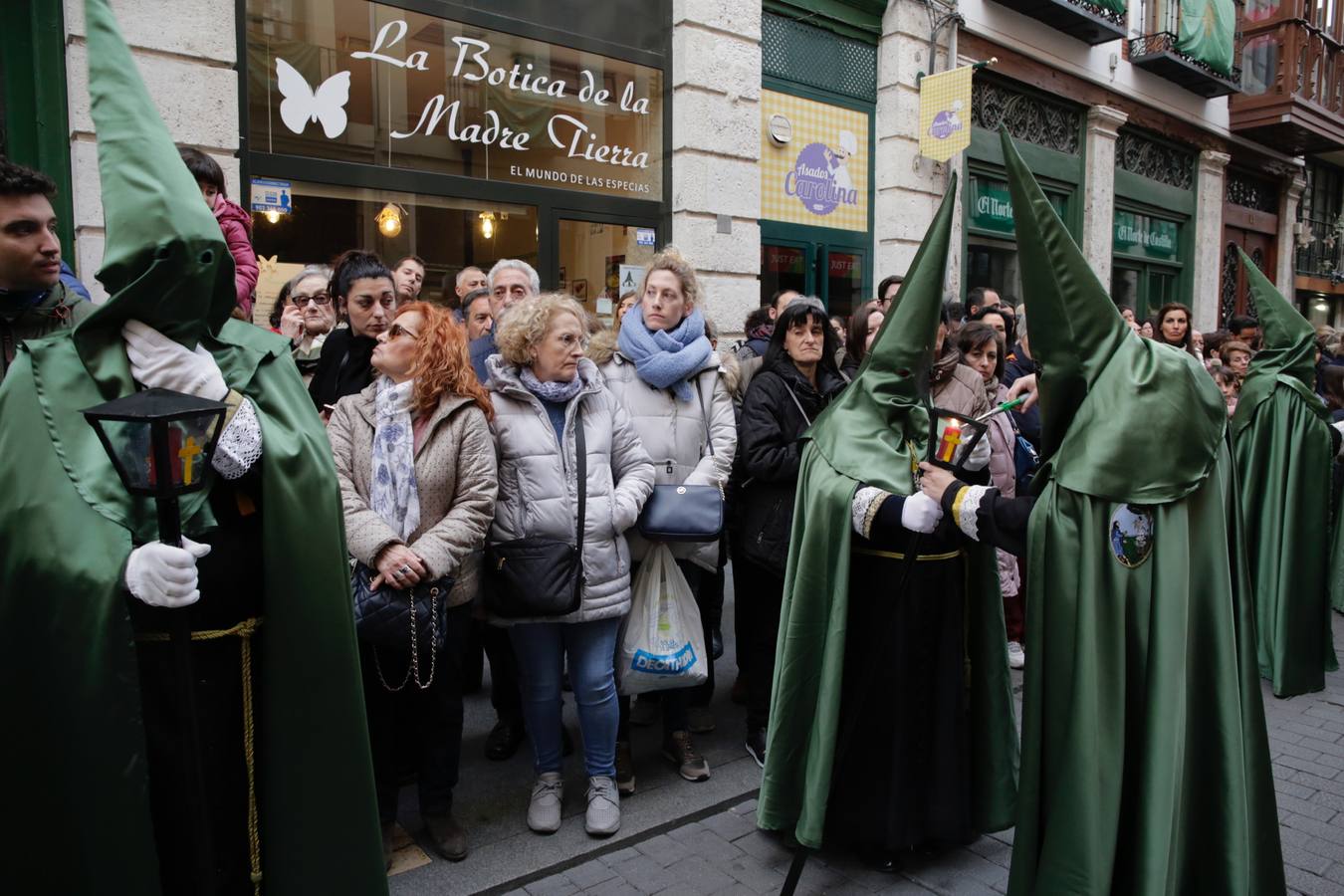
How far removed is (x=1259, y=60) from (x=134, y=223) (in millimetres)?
20174

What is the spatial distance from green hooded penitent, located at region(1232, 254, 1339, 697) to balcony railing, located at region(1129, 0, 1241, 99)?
1073 cm

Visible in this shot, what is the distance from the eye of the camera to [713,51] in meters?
9.62

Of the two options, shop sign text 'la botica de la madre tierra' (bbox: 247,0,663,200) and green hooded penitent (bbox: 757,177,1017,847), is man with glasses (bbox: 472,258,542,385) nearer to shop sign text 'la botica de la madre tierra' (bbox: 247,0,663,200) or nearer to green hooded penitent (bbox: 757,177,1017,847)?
green hooded penitent (bbox: 757,177,1017,847)

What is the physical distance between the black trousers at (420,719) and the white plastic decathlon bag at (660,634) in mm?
704

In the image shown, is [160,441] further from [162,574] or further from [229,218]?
[229,218]

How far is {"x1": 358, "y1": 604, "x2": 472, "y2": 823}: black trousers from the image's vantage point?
3521mm

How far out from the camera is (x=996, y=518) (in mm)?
3002

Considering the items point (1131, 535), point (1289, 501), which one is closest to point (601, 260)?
point (1289, 501)

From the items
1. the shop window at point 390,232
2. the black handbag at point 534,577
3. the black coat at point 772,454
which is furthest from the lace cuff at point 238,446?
the shop window at point 390,232

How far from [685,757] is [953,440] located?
2020mm

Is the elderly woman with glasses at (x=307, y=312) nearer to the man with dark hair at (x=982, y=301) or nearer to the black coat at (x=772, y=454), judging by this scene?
the black coat at (x=772, y=454)

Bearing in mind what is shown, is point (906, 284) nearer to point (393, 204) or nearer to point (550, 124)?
point (393, 204)

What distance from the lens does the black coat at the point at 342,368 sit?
4051mm

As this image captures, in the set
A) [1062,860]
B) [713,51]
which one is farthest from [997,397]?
[713,51]
